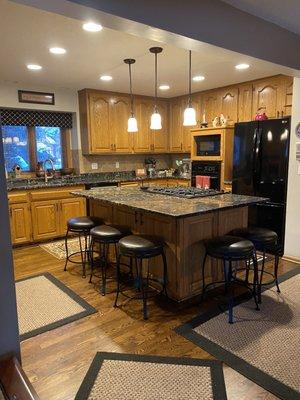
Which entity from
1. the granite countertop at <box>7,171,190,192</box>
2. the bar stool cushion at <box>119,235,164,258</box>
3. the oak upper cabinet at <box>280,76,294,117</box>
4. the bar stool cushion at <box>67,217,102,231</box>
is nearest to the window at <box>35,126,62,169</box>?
the granite countertop at <box>7,171,190,192</box>

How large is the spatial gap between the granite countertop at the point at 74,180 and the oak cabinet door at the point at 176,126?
681 millimetres

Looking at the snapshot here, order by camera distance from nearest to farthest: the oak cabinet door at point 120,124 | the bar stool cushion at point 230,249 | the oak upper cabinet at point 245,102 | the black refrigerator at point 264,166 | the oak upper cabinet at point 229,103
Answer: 1. the bar stool cushion at point 230,249
2. the black refrigerator at point 264,166
3. the oak upper cabinet at point 245,102
4. the oak upper cabinet at point 229,103
5. the oak cabinet door at point 120,124

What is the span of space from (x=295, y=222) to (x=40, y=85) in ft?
13.6

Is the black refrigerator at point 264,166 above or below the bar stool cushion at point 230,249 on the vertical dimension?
above

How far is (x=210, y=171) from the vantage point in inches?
190

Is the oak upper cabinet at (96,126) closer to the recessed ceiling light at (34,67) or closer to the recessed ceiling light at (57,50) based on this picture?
the recessed ceiling light at (34,67)

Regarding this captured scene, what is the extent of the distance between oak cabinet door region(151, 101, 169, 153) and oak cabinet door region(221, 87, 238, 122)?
142 centimetres

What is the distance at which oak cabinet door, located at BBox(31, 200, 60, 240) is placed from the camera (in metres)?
4.46

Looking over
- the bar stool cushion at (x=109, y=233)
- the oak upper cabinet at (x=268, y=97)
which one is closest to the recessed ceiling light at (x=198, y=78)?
the oak upper cabinet at (x=268, y=97)

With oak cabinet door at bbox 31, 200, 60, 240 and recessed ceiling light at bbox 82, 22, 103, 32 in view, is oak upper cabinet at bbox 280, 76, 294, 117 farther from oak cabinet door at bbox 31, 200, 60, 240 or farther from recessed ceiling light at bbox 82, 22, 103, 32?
oak cabinet door at bbox 31, 200, 60, 240

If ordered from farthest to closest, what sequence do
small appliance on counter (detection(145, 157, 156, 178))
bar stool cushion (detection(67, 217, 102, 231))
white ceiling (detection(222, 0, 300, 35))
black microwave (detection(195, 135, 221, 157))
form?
small appliance on counter (detection(145, 157, 156, 178)) → black microwave (detection(195, 135, 221, 157)) → bar stool cushion (detection(67, 217, 102, 231)) → white ceiling (detection(222, 0, 300, 35))

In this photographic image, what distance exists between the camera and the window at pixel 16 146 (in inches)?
189

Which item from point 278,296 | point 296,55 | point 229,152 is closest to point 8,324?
point 278,296

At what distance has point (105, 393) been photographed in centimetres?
172
